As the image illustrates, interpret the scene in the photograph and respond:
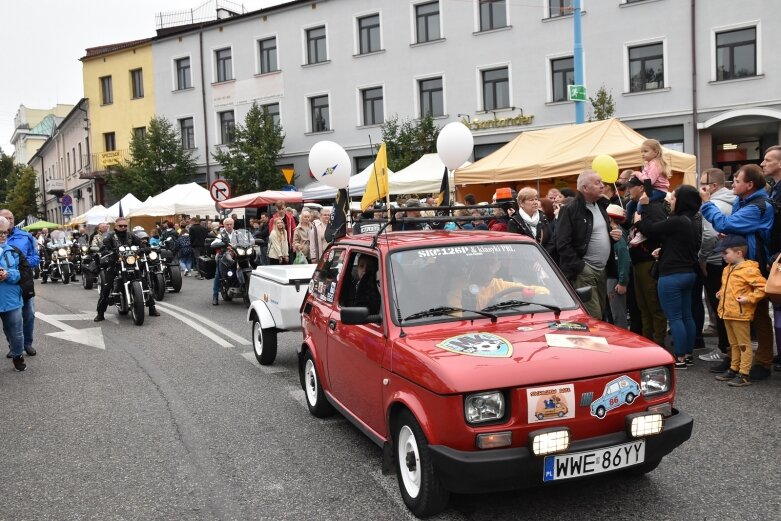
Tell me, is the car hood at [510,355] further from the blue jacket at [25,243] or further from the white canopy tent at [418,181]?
the white canopy tent at [418,181]

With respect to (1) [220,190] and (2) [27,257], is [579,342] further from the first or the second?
(1) [220,190]

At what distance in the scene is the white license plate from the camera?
360 cm

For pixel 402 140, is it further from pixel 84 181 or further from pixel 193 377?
pixel 84 181

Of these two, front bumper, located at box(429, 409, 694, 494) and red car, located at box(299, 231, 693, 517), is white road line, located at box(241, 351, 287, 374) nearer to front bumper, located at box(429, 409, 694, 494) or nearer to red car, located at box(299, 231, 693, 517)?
red car, located at box(299, 231, 693, 517)

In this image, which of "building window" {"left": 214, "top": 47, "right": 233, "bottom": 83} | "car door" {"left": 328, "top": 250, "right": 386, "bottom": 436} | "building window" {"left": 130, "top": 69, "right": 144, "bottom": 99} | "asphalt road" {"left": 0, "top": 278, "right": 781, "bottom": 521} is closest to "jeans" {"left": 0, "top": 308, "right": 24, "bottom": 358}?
"asphalt road" {"left": 0, "top": 278, "right": 781, "bottom": 521}

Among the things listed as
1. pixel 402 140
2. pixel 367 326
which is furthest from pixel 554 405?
pixel 402 140

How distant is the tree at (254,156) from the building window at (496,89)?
407 inches

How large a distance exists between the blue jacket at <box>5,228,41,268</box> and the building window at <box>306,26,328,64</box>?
24810 millimetres

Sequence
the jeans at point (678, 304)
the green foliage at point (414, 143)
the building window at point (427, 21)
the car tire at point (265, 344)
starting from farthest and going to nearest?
1. the building window at point (427, 21)
2. the green foliage at point (414, 143)
3. the car tire at point (265, 344)
4. the jeans at point (678, 304)

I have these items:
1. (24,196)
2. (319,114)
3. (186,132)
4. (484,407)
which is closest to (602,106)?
(319,114)

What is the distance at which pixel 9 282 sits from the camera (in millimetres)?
8492

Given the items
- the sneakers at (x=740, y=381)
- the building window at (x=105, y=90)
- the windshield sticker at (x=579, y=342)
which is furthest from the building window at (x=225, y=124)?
the windshield sticker at (x=579, y=342)

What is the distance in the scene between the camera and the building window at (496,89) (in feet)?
91.7

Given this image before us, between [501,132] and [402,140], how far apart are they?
153 inches
